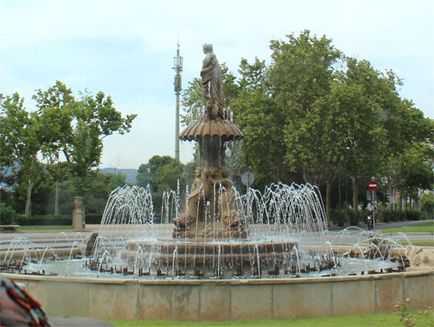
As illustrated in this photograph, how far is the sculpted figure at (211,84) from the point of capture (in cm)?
1800

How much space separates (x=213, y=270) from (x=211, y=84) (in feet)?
19.7

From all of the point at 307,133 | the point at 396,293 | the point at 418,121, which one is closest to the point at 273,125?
the point at 307,133

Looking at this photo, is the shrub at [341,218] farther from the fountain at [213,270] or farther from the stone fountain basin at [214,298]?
the stone fountain basin at [214,298]

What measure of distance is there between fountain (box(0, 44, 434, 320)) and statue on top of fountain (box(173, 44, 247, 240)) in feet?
0.10

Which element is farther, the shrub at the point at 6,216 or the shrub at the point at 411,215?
the shrub at the point at 411,215

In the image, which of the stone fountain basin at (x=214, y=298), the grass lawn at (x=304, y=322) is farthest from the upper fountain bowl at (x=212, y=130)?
the grass lawn at (x=304, y=322)

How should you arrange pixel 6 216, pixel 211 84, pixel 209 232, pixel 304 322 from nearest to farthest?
1. pixel 304 322
2. pixel 209 232
3. pixel 211 84
4. pixel 6 216

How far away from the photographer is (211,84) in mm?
18062

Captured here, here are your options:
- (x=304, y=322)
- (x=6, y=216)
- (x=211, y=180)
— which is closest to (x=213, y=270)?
(x=211, y=180)

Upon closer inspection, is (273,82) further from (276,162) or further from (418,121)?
(418,121)

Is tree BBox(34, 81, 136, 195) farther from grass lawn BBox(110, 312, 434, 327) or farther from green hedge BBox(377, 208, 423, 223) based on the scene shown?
grass lawn BBox(110, 312, 434, 327)

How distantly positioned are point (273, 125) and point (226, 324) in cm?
3082

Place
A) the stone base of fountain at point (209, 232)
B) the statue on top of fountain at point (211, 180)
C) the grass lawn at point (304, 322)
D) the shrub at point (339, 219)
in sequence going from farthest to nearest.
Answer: the shrub at point (339, 219) → the statue on top of fountain at point (211, 180) → the stone base of fountain at point (209, 232) → the grass lawn at point (304, 322)

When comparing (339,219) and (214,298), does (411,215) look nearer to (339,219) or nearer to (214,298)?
(339,219)
